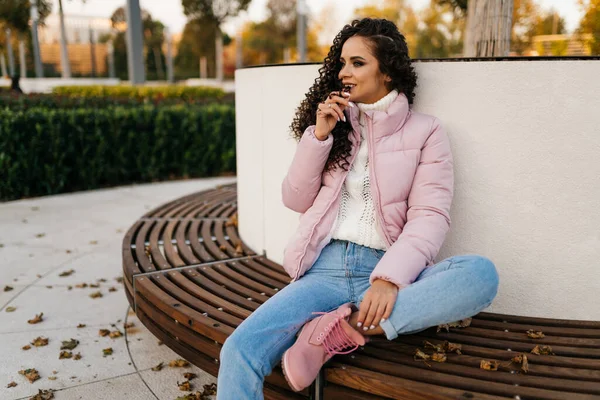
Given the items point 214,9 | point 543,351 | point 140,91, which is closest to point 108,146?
point 140,91

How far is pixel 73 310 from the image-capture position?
3.43 m

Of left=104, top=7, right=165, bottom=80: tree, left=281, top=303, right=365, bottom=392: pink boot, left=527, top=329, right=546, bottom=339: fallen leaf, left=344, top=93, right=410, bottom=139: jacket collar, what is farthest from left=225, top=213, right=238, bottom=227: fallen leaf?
left=104, top=7, right=165, bottom=80: tree

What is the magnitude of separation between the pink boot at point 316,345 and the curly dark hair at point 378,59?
682mm

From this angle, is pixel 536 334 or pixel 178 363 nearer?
pixel 536 334

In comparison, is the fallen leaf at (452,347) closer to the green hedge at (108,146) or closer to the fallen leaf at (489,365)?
the fallen leaf at (489,365)

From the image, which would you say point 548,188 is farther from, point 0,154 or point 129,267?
point 0,154

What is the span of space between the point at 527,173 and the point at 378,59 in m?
0.82

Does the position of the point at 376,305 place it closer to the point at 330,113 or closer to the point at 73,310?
the point at 330,113

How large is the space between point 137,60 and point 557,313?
13.2 metres

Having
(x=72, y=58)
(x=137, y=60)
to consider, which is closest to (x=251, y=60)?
(x=72, y=58)

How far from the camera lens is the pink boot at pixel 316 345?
187 cm

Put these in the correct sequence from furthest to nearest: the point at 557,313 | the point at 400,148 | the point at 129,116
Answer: the point at 129,116 < the point at 557,313 < the point at 400,148

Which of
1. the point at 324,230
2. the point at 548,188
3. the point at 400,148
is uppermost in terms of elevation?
the point at 400,148

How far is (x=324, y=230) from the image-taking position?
231cm
